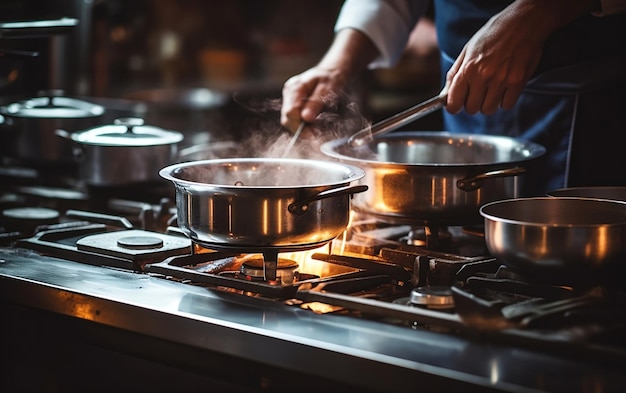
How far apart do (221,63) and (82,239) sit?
10.1 ft

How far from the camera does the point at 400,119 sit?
1.61 m

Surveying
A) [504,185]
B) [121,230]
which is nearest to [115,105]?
[121,230]

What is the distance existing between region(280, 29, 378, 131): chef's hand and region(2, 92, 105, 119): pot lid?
20.4 inches

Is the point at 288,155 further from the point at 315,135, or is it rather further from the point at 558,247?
the point at 558,247

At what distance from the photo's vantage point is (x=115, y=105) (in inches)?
103

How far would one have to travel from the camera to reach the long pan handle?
5.13 ft

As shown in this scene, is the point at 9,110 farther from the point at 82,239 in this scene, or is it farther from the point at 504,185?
the point at 504,185

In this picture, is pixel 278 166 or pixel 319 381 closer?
pixel 319 381

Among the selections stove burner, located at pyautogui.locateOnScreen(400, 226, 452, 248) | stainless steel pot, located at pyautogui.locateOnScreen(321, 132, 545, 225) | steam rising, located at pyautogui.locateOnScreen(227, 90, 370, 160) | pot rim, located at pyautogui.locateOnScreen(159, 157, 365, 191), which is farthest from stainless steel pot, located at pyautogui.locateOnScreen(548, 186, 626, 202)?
steam rising, located at pyautogui.locateOnScreen(227, 90, 370, 160)

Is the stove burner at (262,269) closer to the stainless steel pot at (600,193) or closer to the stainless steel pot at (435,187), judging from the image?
the stainless steel pot at (435,187)

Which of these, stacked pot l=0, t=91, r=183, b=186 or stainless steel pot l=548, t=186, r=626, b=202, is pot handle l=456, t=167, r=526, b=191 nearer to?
stainless steel pot l=548, t=186, r=626, b=202

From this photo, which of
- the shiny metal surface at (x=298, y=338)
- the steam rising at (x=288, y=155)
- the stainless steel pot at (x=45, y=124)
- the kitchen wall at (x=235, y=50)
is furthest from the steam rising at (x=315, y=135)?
the kitchen wall at (x=235, y=50)

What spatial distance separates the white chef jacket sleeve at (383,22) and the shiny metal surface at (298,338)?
0.95m

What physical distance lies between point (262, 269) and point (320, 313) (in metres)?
0.20
